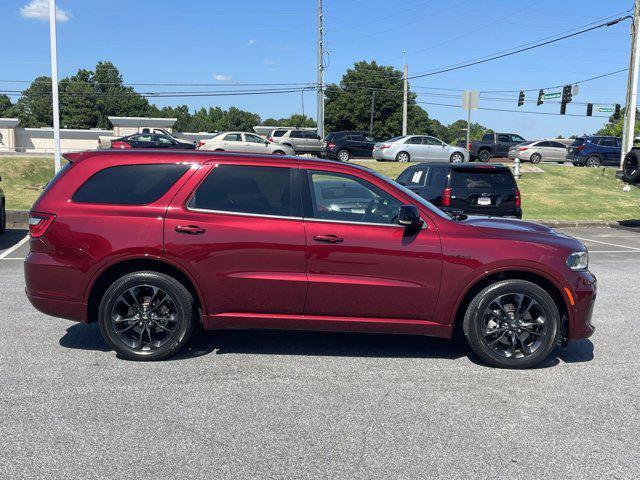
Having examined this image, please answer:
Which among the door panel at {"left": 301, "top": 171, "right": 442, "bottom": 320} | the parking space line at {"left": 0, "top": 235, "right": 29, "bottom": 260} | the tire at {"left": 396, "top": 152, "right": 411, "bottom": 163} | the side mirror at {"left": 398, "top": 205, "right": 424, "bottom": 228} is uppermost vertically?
the tire at {"left": 396, "top": 152, "right": 411, "bottom": 163}

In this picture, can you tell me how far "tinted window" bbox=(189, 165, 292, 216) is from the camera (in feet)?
16.5

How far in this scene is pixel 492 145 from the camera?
33688mm

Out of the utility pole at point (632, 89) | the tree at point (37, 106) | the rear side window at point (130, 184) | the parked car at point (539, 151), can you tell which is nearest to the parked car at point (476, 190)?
the rear side window at point (130, 184)

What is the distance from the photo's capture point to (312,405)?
4.22 meters

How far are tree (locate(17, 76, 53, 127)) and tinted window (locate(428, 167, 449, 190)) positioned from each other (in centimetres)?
10668

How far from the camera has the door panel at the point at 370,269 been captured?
4879 millimetres

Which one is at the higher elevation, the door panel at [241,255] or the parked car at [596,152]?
the parked car at [596,152]

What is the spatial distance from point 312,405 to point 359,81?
84.2 m

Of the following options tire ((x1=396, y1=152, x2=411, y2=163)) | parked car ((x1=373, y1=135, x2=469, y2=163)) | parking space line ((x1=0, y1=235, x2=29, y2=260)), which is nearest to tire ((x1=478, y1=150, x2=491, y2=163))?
parked car ((x1=373, y1=135, x2=469, y2=163))

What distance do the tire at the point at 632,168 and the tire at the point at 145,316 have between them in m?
12.8

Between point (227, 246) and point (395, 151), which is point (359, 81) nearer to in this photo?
point (395, 151)

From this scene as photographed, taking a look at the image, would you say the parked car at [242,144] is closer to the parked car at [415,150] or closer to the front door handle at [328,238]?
the parked car at [415,150]

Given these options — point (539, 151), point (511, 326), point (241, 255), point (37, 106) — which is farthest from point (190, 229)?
point (37, 106)

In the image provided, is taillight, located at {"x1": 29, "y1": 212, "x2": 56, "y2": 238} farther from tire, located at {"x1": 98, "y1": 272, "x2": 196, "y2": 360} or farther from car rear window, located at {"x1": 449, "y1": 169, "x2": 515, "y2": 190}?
car rear window, located at {"x1": 449, "y1": 169, "x2": 515, "y2": 190}
